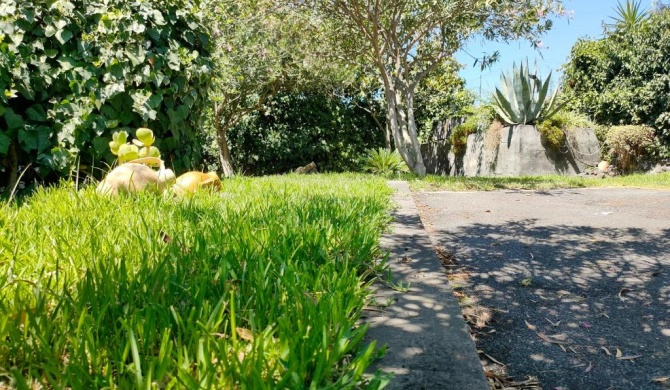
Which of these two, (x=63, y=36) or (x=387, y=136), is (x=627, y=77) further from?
(x=63, y=36)

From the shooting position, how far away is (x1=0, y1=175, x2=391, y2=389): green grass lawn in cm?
96

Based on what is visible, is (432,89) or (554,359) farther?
(432,89)

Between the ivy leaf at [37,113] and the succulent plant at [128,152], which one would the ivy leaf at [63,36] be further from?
the succulent plant at [128,152]

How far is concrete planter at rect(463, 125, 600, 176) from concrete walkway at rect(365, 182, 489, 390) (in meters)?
9.26

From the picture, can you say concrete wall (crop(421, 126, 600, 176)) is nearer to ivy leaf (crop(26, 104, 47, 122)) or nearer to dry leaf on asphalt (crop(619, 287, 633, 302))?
dry leaf on asphalt (crop(619, 287, 633, 302))

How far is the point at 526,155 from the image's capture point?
10.6 metres

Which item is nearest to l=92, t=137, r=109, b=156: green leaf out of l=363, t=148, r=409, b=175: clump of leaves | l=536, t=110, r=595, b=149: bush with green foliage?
l=363, t=148, r=409, b=175: clump of leaves

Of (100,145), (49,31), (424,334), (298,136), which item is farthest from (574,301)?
(298,136)

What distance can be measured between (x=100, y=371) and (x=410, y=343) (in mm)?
719

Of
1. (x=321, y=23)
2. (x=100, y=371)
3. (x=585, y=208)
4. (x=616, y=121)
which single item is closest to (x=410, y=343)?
(x=100, y=371)

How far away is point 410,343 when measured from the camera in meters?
1.25

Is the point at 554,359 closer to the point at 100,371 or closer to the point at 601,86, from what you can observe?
the point at 100,371

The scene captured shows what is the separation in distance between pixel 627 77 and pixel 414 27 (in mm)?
6807

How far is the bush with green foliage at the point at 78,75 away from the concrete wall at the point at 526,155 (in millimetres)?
8467
